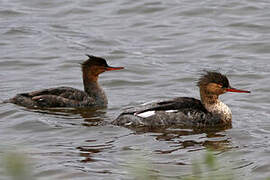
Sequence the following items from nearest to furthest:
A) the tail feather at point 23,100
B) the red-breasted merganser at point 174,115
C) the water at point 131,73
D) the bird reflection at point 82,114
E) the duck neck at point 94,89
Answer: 1. the water at point 131,73
2. the red-breasted merganser at point 174,115
3. the bird reflection at point 82,114
4. the tail feather at point 23,100
5. the duck neck at point 94,89

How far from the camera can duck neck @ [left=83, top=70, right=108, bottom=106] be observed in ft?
36.1

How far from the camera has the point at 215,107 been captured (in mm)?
9703

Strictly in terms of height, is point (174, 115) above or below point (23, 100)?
below

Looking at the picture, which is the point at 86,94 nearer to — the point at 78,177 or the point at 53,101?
the point at 53,101

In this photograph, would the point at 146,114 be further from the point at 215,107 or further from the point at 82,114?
the point at 82,114

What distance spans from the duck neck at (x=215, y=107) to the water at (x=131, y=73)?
295 mm

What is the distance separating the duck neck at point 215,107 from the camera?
950 cm

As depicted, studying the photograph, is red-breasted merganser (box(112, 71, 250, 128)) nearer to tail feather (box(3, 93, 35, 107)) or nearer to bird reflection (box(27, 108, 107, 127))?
bird reflection (box(27, 108, 107, 127))

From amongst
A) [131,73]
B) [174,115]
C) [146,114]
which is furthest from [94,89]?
[174,115]

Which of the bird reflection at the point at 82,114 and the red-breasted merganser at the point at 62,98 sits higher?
the red-breasted merganser at the point at 62,98

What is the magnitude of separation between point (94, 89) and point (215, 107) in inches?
99.9

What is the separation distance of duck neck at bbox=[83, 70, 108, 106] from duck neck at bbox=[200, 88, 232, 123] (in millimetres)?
2025

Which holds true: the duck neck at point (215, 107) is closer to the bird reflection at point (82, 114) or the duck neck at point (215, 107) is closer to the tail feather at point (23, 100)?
the bird reflection at point (82, 114)

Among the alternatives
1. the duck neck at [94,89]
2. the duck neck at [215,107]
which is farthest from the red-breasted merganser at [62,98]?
the duck neck at [215,107]
